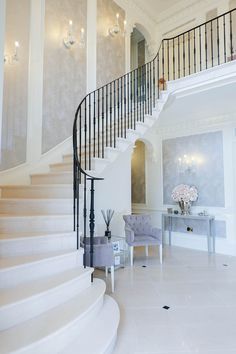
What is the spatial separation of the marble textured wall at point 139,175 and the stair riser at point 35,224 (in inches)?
185

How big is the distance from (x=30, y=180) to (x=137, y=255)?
280 centimetres

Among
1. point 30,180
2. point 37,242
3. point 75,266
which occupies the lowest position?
point 75,266

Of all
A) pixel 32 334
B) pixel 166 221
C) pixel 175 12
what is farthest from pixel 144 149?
pixel 32 334

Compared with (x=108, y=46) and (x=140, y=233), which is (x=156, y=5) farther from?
(x=140, y=233)

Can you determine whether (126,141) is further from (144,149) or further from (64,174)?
(144,149)

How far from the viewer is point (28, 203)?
3205 millimetres

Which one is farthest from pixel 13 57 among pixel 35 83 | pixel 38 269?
pixel 38 269

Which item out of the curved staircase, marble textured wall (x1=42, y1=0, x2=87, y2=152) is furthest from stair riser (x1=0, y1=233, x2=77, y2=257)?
marble textured wall (x1=42, y1=0, x2=87, y2=152)

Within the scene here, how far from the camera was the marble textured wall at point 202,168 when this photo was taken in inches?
232

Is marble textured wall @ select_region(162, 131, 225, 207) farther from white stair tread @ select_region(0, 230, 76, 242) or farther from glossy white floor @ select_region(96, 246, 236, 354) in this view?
white stair tread @ select_region(0, 230, 76, 242)

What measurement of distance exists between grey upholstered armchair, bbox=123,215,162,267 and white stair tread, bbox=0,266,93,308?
233 cm

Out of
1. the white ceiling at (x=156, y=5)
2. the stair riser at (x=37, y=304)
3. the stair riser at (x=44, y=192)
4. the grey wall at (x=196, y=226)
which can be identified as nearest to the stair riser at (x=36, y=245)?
the stair riser at (x=37, y=304)

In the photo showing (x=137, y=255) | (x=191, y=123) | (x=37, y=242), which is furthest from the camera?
(x=191, y=123)

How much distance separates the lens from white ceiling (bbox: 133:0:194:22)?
707 centimetres
